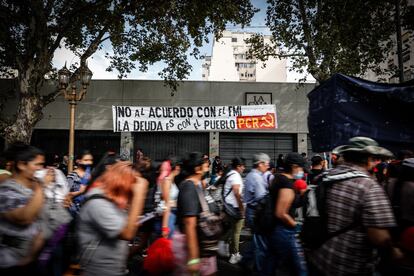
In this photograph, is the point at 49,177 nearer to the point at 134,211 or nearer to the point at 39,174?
the point at 39,174

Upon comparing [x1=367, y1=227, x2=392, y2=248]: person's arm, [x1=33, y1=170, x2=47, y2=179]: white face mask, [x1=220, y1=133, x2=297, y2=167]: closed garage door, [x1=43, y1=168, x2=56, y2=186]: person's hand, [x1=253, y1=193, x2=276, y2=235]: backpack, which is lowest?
[x1=253, y1=193, x2=276, y2=235]: backpack

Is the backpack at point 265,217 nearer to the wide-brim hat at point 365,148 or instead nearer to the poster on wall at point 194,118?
the wide-brim hat at point 365,148

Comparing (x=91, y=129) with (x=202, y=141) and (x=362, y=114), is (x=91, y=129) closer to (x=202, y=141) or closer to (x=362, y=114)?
(x=202, y=141)

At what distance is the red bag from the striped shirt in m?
1.29

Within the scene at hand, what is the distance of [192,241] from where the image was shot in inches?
113

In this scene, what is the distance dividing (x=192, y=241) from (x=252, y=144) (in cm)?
1309

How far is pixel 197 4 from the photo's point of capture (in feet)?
38.8

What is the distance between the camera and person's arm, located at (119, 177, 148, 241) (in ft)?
7.90

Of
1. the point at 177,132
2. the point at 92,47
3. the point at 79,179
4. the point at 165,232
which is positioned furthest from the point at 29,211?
the point at 177,132

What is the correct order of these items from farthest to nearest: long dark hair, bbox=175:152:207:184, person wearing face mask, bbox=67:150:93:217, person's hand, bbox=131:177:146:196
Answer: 1. person wearing face mask, bbox=67:150:93:217
2. long dark hair, bbox=175:152:207:184
3. person's hand, bbox=131:177:146:196

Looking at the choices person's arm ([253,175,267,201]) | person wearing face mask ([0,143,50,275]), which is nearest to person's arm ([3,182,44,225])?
person wearing face mask ([0,143,50,275])

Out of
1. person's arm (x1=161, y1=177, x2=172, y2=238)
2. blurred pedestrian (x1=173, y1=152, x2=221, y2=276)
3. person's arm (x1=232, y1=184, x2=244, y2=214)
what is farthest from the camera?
person's arm (x1=232, y1=184, x2=244, y2=214)

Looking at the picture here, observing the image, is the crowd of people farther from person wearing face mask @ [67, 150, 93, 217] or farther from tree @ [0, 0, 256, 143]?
tree @ [0, 0, 256, 143]

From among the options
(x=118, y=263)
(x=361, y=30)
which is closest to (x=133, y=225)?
(x=118, y=263)
